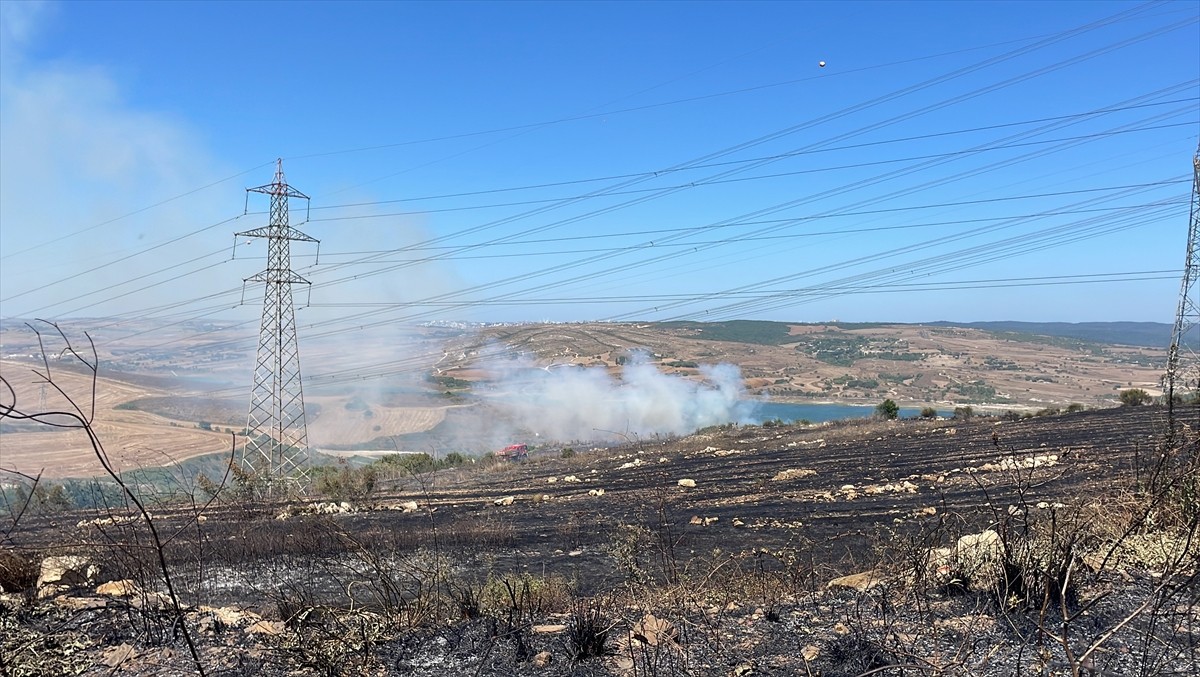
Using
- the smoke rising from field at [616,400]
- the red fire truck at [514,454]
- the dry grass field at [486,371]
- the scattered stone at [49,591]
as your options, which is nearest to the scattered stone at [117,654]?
the scattered stone at [49,591]

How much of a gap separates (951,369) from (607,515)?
304 ft

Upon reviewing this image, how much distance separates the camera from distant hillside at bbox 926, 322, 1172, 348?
140m

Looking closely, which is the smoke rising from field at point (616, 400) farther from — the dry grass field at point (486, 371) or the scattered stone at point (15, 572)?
the scattered stone at point (15, 572)

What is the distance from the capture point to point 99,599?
521 cm

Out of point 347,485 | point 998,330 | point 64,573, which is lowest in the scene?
point 347,485

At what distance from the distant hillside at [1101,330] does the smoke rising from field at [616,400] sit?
97.3 meters

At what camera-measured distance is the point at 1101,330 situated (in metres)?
171

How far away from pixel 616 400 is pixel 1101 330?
15808 centimetres

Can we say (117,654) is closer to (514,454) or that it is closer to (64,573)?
(64,573)

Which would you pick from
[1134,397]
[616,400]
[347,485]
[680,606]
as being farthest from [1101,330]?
[680,606]

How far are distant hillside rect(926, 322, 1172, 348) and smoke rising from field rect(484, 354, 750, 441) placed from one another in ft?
319

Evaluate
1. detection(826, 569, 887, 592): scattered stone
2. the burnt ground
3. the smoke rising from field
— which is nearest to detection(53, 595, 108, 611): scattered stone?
the burnt ground

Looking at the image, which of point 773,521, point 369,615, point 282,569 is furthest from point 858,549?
point 282,569

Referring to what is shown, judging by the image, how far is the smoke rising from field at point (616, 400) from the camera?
210 feet
